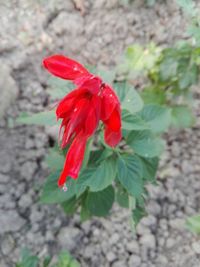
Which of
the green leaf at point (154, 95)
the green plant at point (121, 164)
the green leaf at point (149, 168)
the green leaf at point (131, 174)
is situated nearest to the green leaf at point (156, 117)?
the green plant at point (121, 164)

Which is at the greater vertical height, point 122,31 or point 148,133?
point 122,31

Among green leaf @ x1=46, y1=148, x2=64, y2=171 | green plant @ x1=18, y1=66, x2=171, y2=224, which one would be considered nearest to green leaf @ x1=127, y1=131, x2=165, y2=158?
green plant @ x1=18, y1=66, x2=171, y2=224

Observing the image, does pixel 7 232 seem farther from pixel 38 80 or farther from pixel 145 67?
pixel 145 67

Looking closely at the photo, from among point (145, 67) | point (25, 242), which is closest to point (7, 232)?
point (25, 242)

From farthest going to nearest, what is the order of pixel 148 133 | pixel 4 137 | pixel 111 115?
1. pixel 4 137
2. pixel 148 133
3. pixel 111 115

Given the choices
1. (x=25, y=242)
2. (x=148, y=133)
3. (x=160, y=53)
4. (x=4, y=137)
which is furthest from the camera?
(x=160, y=53)

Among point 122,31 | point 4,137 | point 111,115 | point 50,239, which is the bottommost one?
point 50,239

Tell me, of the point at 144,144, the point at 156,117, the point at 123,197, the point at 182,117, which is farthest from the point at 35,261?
the point at 182,117
